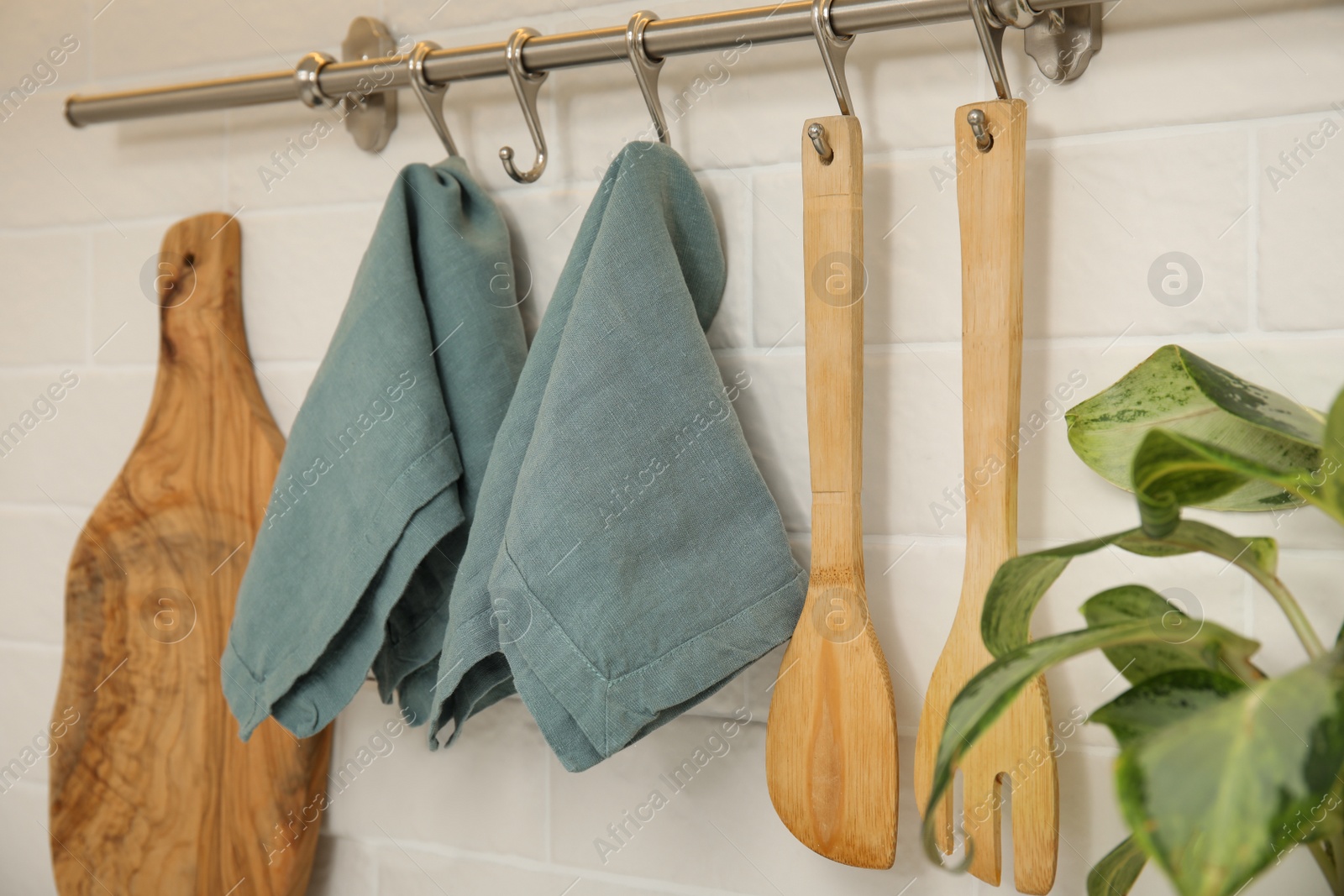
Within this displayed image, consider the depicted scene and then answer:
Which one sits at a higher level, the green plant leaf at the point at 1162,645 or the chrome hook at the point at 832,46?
the chrome hook at the point at 832,46

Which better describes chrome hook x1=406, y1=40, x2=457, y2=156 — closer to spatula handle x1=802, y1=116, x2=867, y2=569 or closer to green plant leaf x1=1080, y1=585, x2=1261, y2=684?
spatula handle x1=802, y1=116, x2=867, y2=569

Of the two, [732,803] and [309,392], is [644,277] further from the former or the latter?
[732,803]

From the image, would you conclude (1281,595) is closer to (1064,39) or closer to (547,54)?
(1064,39)

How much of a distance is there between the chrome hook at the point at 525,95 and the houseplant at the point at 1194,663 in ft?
1.29

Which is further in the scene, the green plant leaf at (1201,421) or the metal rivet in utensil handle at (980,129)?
the metal rivet in utensil handle at (980,129)

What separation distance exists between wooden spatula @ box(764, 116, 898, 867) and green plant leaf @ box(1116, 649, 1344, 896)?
0.97 feet

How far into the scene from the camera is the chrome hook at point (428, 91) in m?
0.70

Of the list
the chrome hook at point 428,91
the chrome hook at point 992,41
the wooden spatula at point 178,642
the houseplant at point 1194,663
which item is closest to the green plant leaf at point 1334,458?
the houseplant at point 1194,663

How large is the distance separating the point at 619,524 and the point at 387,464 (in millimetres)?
184

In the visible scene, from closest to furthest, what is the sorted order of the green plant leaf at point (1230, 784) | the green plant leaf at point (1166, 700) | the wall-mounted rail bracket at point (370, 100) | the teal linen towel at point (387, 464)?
the green plant leaf at point (1230, 784)
the green plant leaf at point (1166, 700)
the teal linen towel at point (387, 464)
the wall-mounted rail bracket at point (370, 100)

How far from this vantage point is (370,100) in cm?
77

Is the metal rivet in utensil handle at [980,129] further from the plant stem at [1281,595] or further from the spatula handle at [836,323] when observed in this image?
the plant stem at [1281,595]

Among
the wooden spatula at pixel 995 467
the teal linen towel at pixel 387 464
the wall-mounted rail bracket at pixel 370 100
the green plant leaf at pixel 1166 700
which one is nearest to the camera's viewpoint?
the green plant leaf at pixel 1166 700

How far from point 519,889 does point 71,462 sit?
22.1 inches
